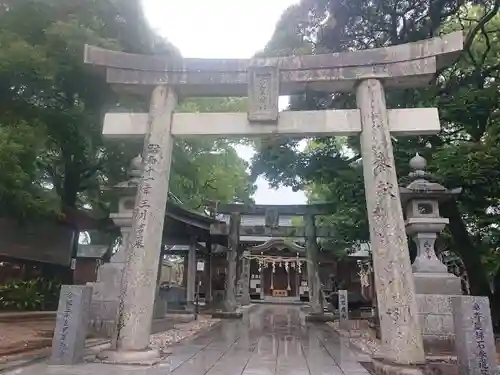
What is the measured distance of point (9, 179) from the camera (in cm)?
990

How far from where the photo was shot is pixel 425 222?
9.96 meters

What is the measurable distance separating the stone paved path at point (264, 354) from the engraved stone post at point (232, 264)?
5309 millimetres

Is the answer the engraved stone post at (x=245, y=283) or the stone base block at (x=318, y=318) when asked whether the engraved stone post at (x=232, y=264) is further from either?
the engraved stone post at (x=245, y=283)

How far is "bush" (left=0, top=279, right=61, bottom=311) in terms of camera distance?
48.1 ft

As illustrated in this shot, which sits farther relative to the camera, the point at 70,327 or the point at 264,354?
the point at 264,354

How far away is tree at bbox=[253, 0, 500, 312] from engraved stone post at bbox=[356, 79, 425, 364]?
4.21 meters

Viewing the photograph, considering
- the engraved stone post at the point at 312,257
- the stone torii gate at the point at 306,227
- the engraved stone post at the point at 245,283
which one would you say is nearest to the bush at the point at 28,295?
the stone torii gate at the point at 306,227

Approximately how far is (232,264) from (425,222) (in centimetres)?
1101

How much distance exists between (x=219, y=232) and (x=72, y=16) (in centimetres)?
1165

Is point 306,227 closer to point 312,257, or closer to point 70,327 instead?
point 312,257

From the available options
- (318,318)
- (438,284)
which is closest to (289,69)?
(438,284)

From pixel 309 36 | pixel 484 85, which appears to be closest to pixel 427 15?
pixel 484 85

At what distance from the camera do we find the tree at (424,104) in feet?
39.3

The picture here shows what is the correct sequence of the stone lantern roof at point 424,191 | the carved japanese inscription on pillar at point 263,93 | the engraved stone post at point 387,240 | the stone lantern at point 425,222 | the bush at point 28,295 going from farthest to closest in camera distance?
the bush at point 28,295
the stone lantern roof at point 424,191
the stone lantern at point 425,222
the carved japanese inscription on pillar at point 263,93
the engraved stone post at point 387,240
